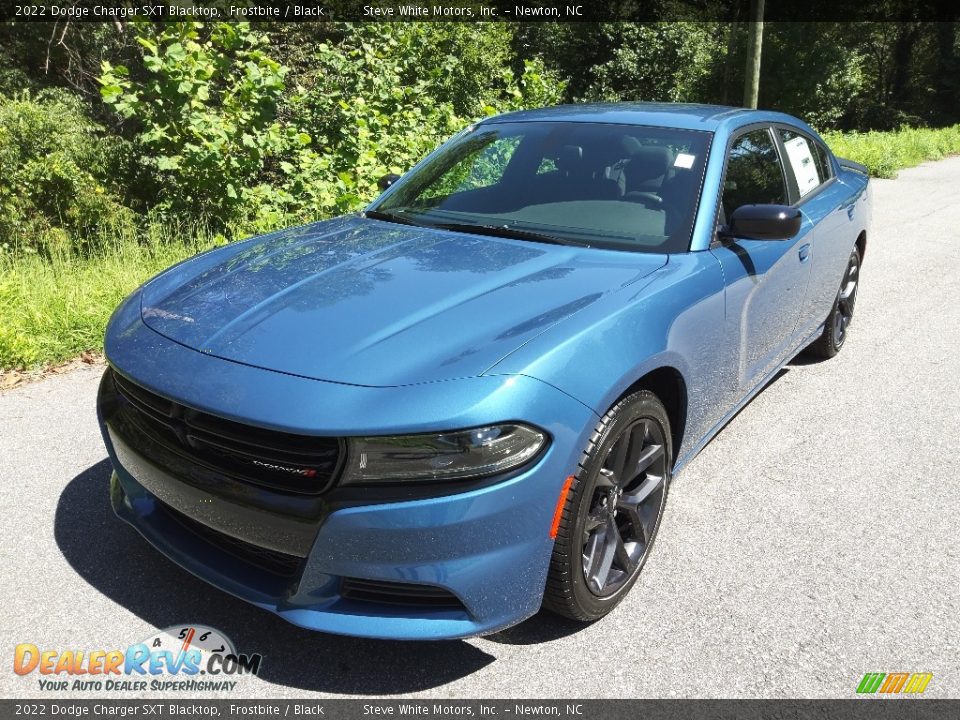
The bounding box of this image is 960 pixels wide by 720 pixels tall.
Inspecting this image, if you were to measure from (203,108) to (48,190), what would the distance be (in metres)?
2.81

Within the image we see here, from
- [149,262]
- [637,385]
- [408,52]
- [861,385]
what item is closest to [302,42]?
[408,52]

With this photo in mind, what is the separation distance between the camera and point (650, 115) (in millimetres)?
3730

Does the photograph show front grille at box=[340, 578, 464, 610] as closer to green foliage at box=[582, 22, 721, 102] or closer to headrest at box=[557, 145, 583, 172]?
headrest at box=[557, 145, 583, 172]

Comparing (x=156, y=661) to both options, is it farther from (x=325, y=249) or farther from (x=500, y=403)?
(x=325, y=249)

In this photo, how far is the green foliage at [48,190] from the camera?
8258 mm

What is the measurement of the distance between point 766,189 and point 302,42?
17.4 metres

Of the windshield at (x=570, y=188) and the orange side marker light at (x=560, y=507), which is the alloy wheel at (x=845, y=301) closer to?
the windshield at (x=570, y=188)

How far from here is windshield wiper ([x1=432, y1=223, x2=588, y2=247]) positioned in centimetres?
315

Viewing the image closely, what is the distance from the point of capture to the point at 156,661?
2.38 m

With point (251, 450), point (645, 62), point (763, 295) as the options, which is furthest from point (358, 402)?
point (645, 62)

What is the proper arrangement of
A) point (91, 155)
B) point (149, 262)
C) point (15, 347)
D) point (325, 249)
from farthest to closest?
point (91, 155)
point (149, 262)
point (15, 347)
point (325, 249)

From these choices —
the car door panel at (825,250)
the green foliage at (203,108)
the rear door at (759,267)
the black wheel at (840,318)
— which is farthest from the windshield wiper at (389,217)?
the green foliage at (203,108)

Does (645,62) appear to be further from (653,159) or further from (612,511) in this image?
(612,511)

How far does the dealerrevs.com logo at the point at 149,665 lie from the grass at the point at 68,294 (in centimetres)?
281
